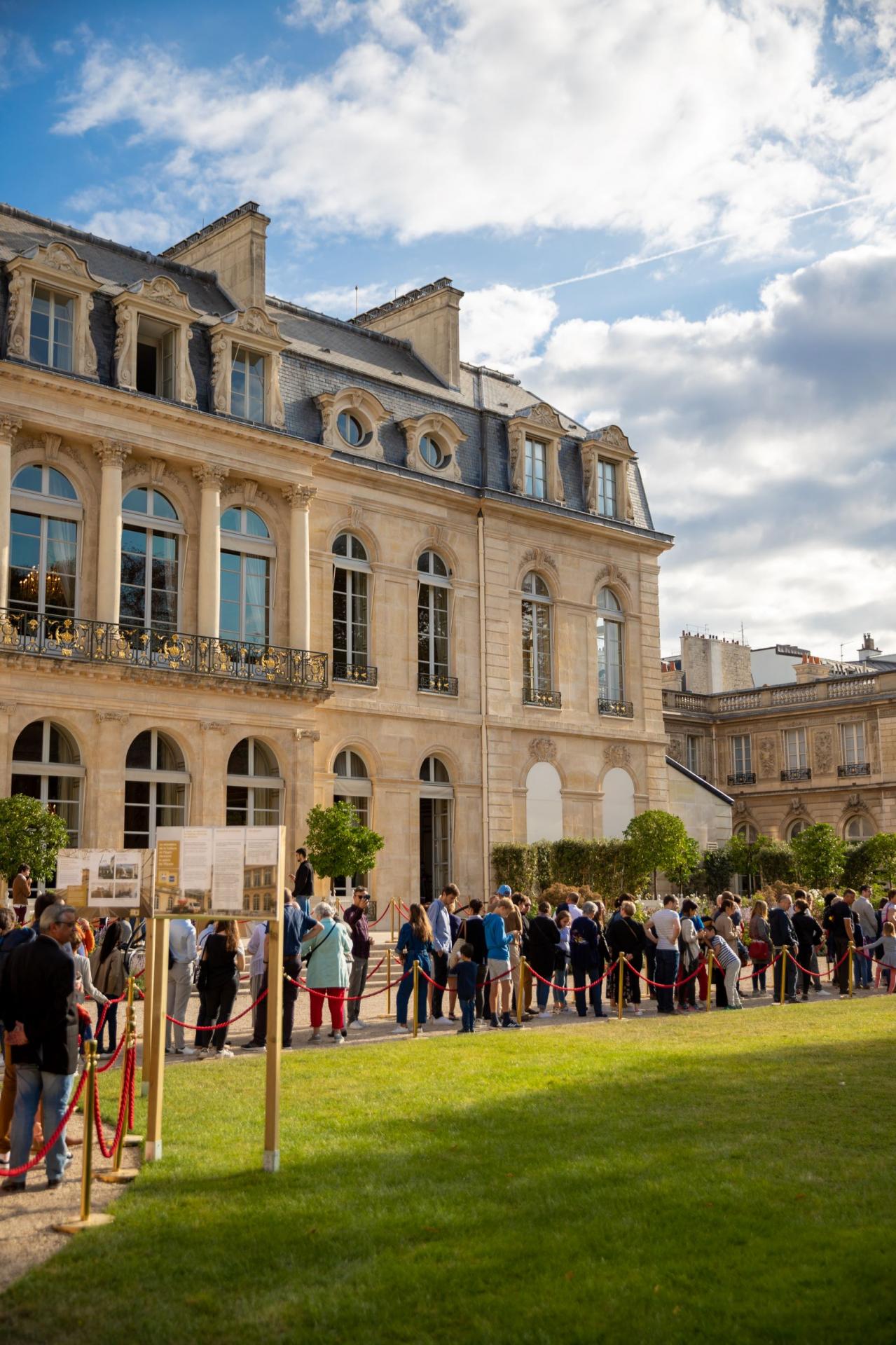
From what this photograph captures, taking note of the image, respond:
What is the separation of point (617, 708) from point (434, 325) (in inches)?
427

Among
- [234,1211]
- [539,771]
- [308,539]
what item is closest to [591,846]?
[539,771]

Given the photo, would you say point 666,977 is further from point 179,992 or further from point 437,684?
point 437,684

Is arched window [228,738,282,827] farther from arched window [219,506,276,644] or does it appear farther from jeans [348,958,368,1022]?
jeans [348,958,368,1022]

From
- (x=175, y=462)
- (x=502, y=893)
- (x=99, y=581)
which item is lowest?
(x=502, y=893)

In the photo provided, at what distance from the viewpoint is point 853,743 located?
4844 centimetres

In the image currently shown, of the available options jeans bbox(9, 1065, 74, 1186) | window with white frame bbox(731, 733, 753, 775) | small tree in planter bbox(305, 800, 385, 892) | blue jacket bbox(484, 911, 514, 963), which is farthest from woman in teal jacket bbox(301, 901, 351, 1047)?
window with white frame bbox(731, 733, 753, 775)

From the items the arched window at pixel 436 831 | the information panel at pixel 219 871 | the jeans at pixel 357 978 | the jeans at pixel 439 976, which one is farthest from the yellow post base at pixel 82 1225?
the arched window at pixel 436 831

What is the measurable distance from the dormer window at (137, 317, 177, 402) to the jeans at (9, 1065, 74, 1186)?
63.1 ft

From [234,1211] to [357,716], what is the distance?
2116 centimetres

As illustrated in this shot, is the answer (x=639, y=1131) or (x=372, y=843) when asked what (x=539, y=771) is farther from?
(x=639, y=1131)

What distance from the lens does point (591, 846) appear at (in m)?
30.9

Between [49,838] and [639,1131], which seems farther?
[49,838]

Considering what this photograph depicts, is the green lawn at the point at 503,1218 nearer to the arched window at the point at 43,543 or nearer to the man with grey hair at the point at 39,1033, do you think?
the man with grey hair at the point at 39,1033

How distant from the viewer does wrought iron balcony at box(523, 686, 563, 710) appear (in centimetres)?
3247
